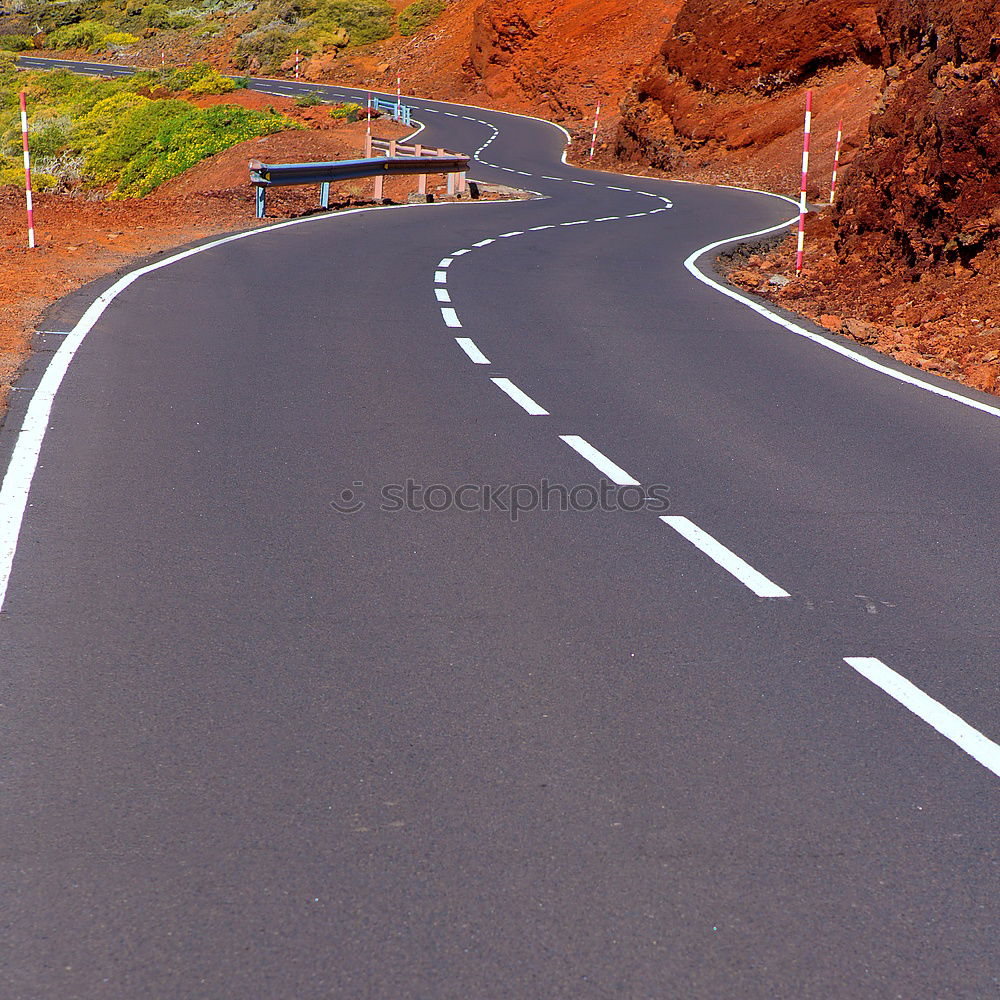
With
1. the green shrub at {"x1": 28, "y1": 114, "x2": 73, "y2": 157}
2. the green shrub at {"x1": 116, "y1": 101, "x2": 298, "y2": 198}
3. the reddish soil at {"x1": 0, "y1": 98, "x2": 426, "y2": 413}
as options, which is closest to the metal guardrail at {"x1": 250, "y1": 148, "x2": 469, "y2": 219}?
the reddish soil at {"x1": 0, "y1": 98, "x2": 426, "y2": 413}

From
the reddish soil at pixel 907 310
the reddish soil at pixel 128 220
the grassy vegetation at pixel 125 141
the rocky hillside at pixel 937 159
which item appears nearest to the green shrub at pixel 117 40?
the grassy vegetation at pixel 125 141

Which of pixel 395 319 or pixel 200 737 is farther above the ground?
pixel 200 737

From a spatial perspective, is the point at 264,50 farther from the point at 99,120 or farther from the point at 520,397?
Answer: the point at 520,397

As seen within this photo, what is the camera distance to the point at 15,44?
91.6 metres

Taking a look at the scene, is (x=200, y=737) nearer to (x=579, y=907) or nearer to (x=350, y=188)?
(x=579, y=907)

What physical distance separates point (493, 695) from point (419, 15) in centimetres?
8251

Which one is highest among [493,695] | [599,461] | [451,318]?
[493,695]

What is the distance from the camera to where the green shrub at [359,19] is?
81.6 m

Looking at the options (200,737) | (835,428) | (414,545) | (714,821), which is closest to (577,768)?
(714,821)

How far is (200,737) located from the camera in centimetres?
397

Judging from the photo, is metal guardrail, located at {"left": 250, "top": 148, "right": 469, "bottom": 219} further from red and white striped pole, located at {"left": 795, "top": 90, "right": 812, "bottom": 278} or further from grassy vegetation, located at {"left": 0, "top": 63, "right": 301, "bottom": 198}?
red and white striped pole, located at {"left": 795, "top": 90, "right": 812, "bottom": 278}

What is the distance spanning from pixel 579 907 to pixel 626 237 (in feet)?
65.9

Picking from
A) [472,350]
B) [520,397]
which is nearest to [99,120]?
[472,350]

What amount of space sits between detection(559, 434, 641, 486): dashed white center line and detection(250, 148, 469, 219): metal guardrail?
1562 centimetres
